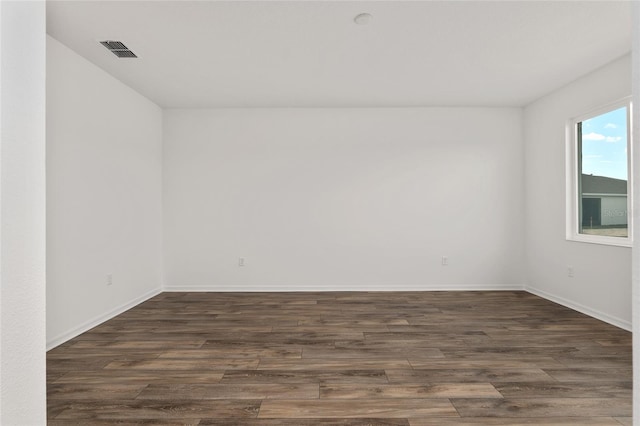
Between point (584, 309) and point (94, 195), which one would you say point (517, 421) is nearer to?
point (584, 309)

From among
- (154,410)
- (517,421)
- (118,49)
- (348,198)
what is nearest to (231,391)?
(154,410)

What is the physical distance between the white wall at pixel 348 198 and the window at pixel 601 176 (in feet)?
3.03

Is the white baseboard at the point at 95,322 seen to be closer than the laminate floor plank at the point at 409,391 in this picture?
No

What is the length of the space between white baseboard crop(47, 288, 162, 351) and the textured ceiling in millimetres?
2679

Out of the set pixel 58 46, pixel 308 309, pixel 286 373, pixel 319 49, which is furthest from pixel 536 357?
pixel 58 46

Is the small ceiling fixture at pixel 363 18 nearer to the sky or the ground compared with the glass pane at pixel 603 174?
nearer to the sky

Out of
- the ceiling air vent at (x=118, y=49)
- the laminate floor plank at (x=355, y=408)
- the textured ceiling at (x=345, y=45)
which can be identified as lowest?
the laminate floor plank at (x=355, y=408)

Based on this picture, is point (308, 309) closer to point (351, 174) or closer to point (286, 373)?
point (286, 373)

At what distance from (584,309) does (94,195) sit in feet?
18.4

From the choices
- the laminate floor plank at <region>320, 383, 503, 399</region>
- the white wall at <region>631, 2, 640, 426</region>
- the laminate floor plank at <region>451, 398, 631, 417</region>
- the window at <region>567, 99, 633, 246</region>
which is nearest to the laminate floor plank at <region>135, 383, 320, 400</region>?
the laminate floor plank at <region>320, 383, 503, 399</region>

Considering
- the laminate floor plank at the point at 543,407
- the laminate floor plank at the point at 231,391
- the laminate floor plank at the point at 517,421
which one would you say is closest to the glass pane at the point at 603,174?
the laminate floor plank at the point at 543,407

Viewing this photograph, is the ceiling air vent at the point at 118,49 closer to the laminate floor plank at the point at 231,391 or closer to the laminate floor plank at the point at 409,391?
the laminate floor plank at the point at 231,391

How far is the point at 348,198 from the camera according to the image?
17.1ft

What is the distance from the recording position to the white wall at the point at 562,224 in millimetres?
3549
